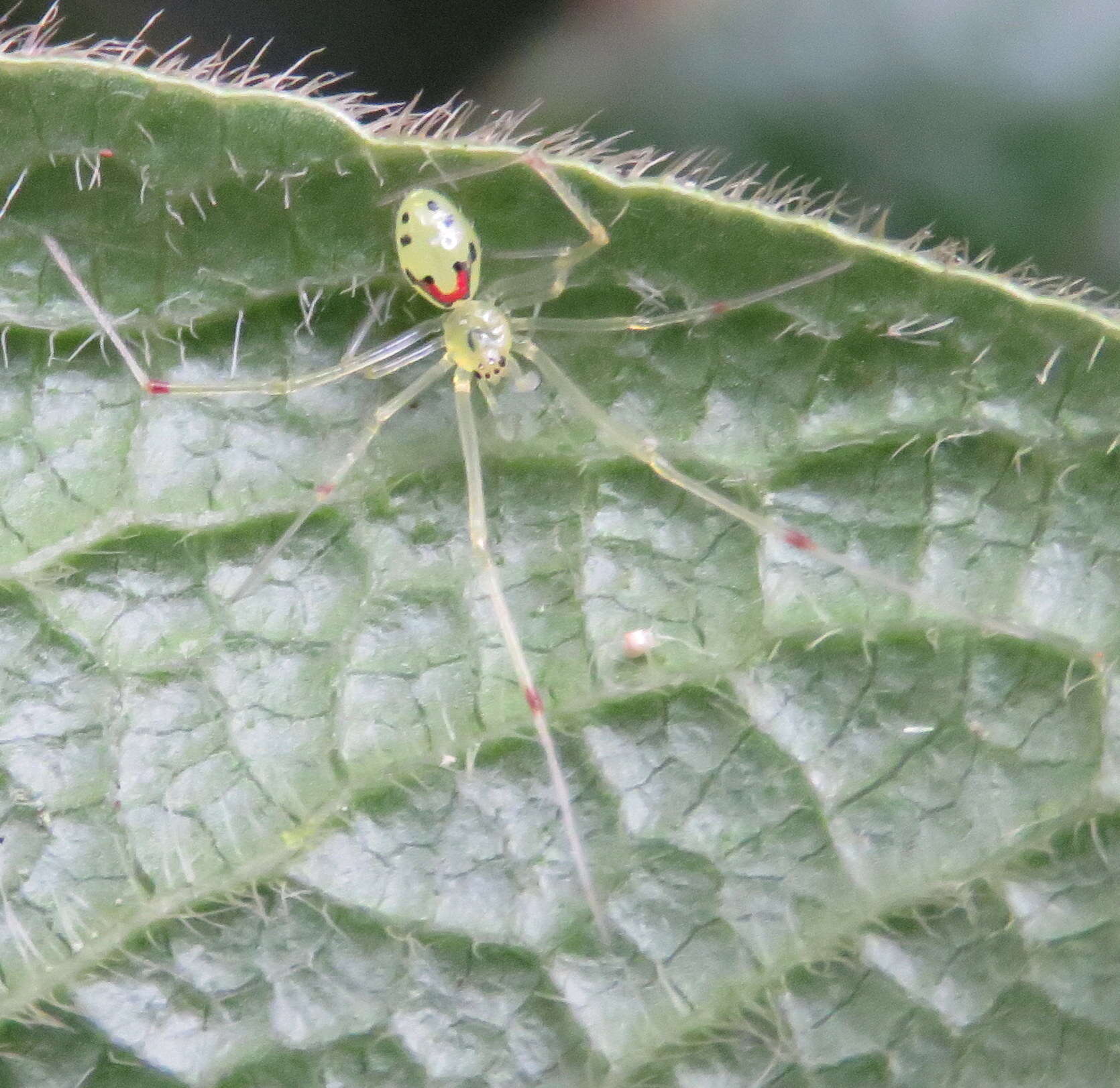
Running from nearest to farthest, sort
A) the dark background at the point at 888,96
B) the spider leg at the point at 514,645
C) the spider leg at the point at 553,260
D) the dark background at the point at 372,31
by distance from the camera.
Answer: the spider leg at the point at 553,260
the spider leg at the point at 514,645
the dark background at the point at 888,96
the dark background at the point at 372,31

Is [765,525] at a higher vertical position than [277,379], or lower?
lower

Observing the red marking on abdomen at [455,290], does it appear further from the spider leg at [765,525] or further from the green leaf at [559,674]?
the spider leg at [765,525]

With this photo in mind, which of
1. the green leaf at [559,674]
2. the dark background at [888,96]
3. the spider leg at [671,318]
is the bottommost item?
the green leaf at [559,674]

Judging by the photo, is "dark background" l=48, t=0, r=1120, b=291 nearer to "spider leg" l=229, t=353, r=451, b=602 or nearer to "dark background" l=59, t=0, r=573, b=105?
"dark background" l=59, t=0, r=573, b=105

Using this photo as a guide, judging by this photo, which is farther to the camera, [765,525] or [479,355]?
[479,355]

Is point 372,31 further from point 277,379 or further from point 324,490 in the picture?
point 324,490

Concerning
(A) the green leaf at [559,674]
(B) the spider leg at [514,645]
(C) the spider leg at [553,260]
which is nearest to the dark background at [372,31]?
(C) the spider leg at [553,260]

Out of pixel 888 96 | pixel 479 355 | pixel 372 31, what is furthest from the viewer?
pixel 372 31

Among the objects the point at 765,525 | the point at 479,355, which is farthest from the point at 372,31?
the point at 765,525
